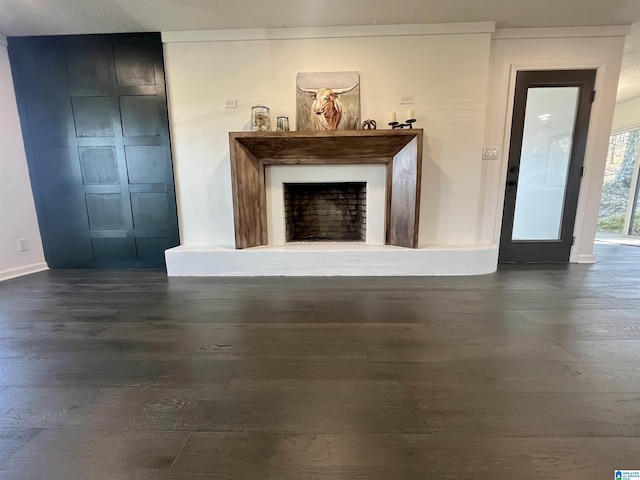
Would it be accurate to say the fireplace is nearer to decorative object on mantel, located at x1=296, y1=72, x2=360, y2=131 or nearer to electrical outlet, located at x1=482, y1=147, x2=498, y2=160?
decorative object on mantel, located at x1=296, y1=72, x2=360, y2=131

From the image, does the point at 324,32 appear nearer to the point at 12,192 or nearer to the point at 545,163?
the point at 545,163

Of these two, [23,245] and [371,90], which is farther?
[23,245]

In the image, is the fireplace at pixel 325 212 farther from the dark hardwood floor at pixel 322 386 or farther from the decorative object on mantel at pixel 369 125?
the dark hardwood floor at pixel 322 386

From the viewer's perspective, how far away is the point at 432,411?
1.05 m

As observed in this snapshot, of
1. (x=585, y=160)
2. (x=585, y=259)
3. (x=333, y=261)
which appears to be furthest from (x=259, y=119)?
(x=585, y=259)

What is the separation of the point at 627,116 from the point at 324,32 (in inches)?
232

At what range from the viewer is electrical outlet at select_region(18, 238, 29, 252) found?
3016mm

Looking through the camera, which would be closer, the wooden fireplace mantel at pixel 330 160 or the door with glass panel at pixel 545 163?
the wooden fireplace mantel at pixel 330 160

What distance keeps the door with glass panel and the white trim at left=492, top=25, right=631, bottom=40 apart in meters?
0.33

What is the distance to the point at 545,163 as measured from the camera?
3.08 metres

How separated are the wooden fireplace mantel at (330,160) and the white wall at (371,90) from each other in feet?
1.07

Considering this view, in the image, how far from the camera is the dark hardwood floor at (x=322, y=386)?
2.83ft

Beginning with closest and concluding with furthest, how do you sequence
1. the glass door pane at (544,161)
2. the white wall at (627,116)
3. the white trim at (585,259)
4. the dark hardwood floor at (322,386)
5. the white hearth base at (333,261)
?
the dark hardwood floor at (322,386) → the white hearth base at (333,261) → the glass door pane at (544,161) → the white trim at (585,259) → the white wall at (627,116)

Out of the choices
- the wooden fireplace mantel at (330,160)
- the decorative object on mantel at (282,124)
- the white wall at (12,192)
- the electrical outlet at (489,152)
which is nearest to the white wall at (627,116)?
the electrical outlet at (489,152)
